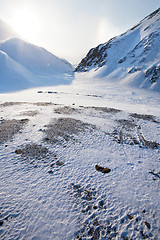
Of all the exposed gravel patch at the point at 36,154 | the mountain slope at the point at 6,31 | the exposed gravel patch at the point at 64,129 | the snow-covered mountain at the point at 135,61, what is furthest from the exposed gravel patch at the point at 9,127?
the mountain slope at the point at 6,31

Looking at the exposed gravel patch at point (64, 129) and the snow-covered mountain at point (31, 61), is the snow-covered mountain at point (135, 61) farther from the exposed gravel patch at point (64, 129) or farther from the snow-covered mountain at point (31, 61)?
the exposed gravel patch at point (64, 129)

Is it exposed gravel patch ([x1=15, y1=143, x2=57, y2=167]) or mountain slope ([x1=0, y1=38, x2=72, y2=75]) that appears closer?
exposed gravel patch ([x1=15, y1=143, x2=57, y2=167])

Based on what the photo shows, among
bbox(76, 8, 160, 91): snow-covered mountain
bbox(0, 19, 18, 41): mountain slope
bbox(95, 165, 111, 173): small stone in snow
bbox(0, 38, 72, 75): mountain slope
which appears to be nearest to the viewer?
bbox(95, 165, 111, 173): small stone in snow

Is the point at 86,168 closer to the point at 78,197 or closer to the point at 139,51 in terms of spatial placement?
the point at 78,197

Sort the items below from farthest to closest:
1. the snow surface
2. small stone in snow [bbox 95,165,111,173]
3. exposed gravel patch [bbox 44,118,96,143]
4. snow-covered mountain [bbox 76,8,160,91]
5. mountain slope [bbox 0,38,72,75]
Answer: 1. mountain slope [bbox 0,38,72,75]
2. snow-covered mountain [bbox 76,8,160,91]
3. exposed gravel patch [bbox 44,118,96,143]
4. small stone in snow [bbox 95,165,111,173]
5. the snow surface

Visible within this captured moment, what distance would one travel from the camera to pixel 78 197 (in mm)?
4391

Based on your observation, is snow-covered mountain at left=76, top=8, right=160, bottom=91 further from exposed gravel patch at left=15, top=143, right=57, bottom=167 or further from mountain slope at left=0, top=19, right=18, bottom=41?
mountain slope at left=0, top=19, right=18, bottom=41

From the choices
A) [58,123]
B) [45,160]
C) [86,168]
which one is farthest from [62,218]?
[58,123]

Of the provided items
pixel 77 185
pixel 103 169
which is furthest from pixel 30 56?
pixel 77 185

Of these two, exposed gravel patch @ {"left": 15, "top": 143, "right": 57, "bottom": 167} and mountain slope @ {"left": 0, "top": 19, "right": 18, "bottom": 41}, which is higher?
mountain slope @ {"left": 0, "top": 19, "right": 18, "bottom": 41}

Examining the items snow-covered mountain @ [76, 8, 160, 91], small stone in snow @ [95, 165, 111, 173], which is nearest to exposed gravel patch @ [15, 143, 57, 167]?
small stone in snow @ [95, 165, 111, 173]

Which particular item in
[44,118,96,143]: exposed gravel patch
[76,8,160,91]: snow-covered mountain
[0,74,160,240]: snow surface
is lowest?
[0,74,160,240]: snow surface

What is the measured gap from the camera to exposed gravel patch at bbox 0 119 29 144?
7328 millimetres

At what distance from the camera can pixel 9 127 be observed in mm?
8414
